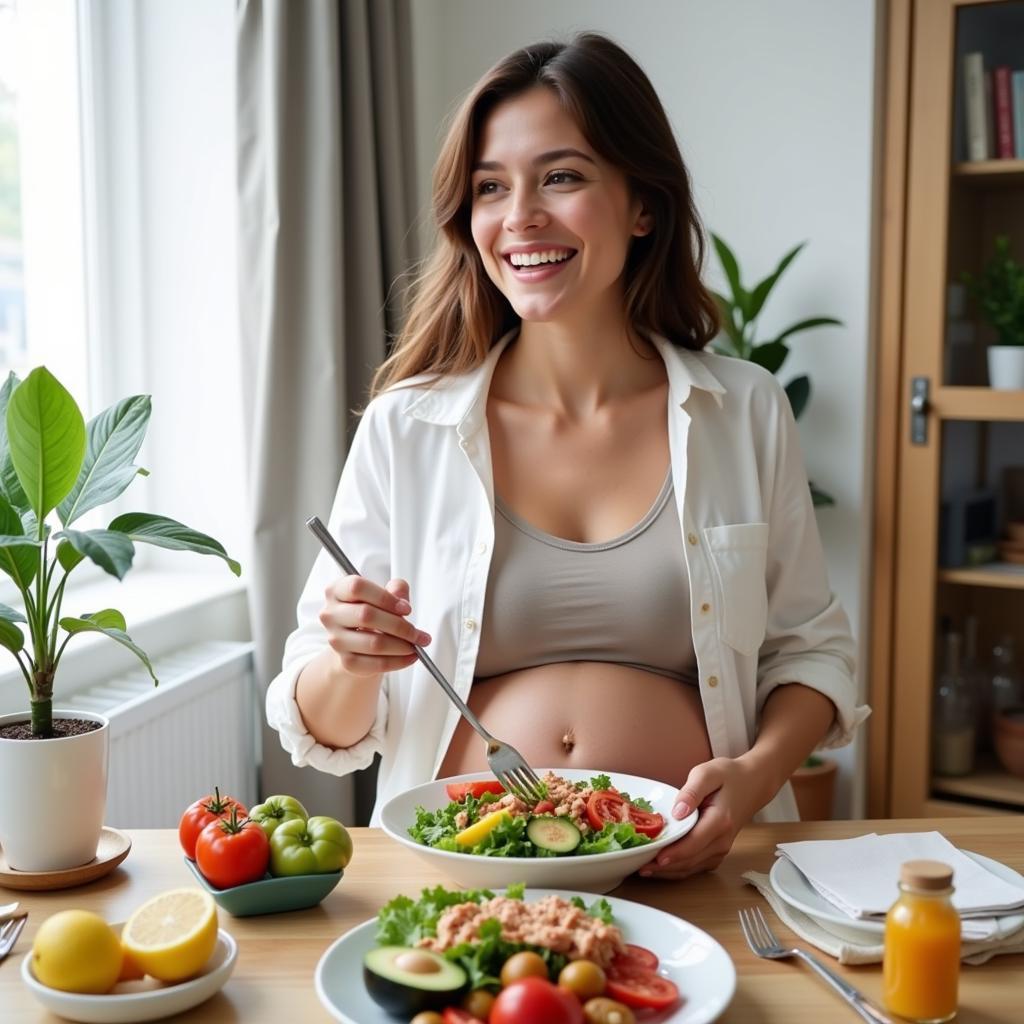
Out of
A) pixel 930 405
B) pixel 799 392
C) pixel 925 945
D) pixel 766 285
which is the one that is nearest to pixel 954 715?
pixel 930 405

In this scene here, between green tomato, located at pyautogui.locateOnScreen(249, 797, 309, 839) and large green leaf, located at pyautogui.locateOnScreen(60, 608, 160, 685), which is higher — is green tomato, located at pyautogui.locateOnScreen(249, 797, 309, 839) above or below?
below

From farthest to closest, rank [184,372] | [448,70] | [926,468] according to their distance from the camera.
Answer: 1. [448,70]
2. [926,468]
3. [184,372]

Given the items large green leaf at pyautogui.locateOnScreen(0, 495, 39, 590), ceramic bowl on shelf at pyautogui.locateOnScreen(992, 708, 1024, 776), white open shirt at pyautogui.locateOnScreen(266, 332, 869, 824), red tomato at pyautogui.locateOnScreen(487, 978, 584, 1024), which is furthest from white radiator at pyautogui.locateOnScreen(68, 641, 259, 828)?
ceramic bowl on shelf at pyautogui.locateOnScreen(992, 708, 1024, 776)

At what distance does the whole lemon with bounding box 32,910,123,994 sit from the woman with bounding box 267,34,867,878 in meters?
0.56

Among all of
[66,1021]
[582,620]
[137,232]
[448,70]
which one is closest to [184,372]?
[137,232]

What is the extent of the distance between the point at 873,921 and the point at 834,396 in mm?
2120

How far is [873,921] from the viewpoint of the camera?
3.54ft

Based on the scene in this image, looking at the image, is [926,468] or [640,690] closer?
[640,690]

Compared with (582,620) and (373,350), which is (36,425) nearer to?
(582,620)

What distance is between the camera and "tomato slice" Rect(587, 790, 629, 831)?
47.2 inches

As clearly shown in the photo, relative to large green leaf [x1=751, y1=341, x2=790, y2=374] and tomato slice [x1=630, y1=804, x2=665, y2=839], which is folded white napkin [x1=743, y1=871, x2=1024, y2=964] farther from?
large green leaf [x1=751, y1=341, x2=790, y2=374]

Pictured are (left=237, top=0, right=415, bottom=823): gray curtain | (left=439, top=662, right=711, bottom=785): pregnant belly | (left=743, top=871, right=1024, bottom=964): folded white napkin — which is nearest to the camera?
(left=743, top=871, right=1024, bottom=964): folded white napkin

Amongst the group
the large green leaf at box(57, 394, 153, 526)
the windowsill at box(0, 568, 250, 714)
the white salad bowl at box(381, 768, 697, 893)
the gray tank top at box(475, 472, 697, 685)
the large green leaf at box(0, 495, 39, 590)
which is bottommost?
the windowsill at box(0, 568, 250, 714)

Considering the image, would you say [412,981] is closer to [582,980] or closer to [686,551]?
[582,980]
